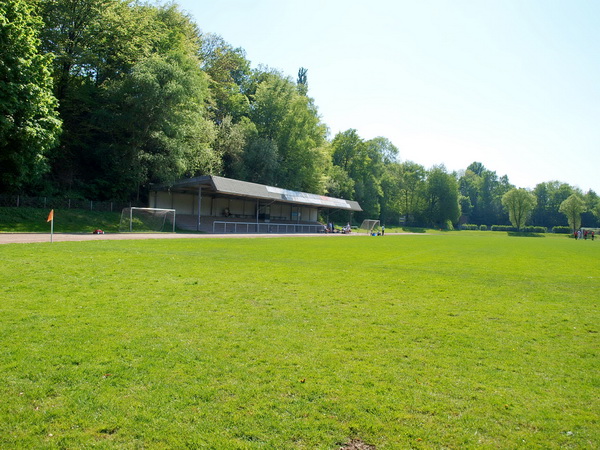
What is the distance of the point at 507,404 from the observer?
3.56 m

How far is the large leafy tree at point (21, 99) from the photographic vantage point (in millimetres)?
22594

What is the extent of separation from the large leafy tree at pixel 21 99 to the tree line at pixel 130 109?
0.23ft

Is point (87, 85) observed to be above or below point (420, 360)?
above

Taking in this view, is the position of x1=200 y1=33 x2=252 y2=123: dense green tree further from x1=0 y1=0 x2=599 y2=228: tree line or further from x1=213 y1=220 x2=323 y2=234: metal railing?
x1=213 y1=220 x2=323 y2=234: metal railing

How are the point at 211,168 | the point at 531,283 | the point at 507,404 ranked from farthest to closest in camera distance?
the point at 211,168 < the point at 531,283 < the point at 507,404

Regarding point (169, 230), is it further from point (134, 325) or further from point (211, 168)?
point (134, 325)

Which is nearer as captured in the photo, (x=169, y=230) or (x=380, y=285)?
(x=380, y=285)

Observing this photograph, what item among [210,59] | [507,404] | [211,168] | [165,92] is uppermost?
[210,59]

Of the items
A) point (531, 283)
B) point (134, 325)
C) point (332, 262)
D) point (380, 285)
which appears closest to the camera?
point (134, 325)

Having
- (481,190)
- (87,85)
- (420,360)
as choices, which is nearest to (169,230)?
(87,85)

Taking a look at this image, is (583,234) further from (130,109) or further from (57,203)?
(57,203)

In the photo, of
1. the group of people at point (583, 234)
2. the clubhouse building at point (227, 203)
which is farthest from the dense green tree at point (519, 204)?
the clubhouse building at point (227, 203)

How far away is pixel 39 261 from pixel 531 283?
46.7ft

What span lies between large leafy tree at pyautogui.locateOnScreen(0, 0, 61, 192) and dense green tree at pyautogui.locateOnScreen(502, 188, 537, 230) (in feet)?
330
